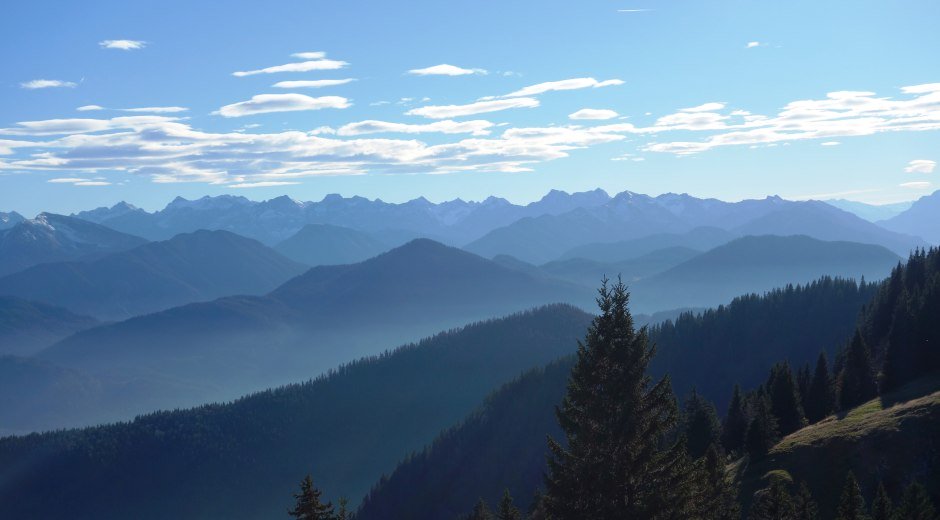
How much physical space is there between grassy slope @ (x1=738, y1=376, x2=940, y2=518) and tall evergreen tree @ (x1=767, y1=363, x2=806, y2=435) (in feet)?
34.5

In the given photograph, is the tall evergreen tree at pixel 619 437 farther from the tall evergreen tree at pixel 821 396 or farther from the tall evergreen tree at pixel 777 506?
the tall evergreen tree at pixel 821 396

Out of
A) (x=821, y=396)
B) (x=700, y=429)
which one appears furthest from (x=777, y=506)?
(x=821, y=396)

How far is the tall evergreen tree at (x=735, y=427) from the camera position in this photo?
265 feet

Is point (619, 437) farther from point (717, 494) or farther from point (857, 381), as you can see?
point (857, 381)

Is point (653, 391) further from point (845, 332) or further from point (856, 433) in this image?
point (845, 332)

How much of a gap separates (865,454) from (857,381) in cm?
2592

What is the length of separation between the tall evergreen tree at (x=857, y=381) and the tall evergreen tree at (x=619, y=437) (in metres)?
59.9

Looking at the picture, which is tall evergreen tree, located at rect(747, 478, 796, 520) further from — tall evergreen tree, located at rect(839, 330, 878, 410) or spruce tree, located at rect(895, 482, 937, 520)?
tall evergreen tree, located at rect(839, 330, 878, 410)

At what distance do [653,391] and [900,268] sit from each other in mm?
110416

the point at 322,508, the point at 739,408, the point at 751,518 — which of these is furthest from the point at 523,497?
the point at 322,508

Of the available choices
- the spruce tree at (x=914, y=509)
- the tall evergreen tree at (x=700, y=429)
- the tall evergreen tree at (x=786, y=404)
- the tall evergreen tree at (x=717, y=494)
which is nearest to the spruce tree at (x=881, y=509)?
the spruce tree at (x=914, y=509)

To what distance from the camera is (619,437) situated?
97.1ft

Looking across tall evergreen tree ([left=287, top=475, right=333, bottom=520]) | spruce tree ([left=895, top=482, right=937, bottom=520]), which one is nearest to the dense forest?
spruce tree ([left=895, top=482, right=937, bottom=520])

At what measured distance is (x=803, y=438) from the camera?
218ft
